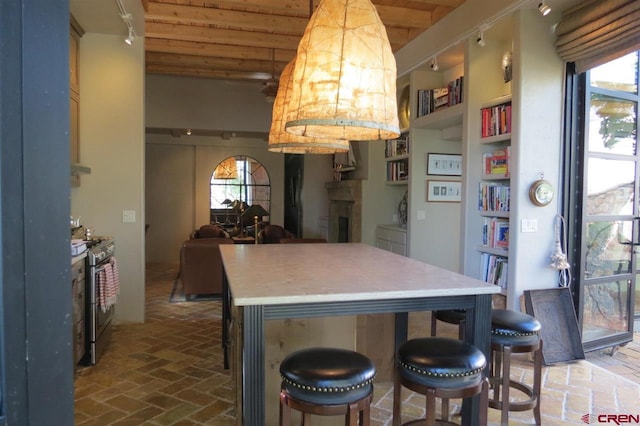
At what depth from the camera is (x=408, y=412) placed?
2.69 m

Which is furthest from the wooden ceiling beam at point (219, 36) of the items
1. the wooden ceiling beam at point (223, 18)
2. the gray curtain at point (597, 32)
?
the gray curtain at point (597, 32)

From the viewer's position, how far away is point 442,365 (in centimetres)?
173

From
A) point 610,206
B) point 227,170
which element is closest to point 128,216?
point 610,206

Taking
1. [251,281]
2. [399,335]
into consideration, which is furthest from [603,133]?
[251,281]

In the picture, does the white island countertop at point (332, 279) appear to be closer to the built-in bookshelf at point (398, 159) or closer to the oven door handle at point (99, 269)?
the oven door handle at point (99, 269)

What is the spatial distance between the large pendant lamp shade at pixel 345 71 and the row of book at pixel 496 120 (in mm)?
2173

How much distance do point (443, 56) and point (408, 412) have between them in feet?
12.3

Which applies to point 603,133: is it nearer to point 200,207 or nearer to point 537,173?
point 537,173

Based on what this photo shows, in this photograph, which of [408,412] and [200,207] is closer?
[408,412]

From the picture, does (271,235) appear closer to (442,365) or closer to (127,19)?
(127,19)

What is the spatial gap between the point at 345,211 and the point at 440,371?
18.7 feet

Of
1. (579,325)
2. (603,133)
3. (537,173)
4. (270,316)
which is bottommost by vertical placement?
(579,325)

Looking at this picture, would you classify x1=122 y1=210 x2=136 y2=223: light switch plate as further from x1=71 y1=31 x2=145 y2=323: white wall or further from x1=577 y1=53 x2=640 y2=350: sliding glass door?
x1=577 y1=53 x2=640 y2=350: sliding glass door

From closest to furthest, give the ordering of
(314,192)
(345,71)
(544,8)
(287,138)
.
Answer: (345,71)
(287,138)
(544,8)
(314,192)
